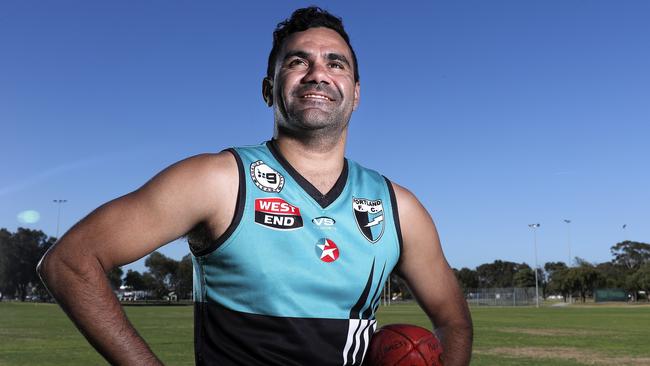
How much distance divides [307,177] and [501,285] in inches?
5787

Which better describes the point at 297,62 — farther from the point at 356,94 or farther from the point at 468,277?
the point at 468,277

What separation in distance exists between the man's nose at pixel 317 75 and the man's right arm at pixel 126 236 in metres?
0.51

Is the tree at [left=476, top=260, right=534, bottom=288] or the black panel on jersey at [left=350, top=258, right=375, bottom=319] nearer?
the black panel on jersey at [left=350, top=258, right=375, bottom=319]

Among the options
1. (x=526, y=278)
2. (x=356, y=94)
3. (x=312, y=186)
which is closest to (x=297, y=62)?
(x=356, y=94)

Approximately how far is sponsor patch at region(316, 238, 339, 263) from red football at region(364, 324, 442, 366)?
0.47m

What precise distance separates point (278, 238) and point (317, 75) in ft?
2.52

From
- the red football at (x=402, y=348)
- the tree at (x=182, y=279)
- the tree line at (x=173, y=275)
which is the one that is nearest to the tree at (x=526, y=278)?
the tree line at (x=173, y=275)

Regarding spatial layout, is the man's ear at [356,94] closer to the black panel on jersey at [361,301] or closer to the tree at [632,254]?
the black panel on jersey at [361,301]

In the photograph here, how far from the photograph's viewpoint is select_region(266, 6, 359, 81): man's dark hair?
3107 mm

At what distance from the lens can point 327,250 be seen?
265 cm

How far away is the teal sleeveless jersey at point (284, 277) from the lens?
2547 millimetres

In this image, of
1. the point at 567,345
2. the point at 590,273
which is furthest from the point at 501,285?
the point at 567,345

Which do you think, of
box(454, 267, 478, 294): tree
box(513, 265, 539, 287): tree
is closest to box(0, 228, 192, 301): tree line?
box(454, 267, 478, 294): tree

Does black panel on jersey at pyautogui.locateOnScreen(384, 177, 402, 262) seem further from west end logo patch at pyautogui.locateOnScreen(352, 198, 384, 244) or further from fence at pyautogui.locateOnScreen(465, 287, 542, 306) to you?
fence at pyautogui.locateOnScreen(465, 287, 542, 306)
